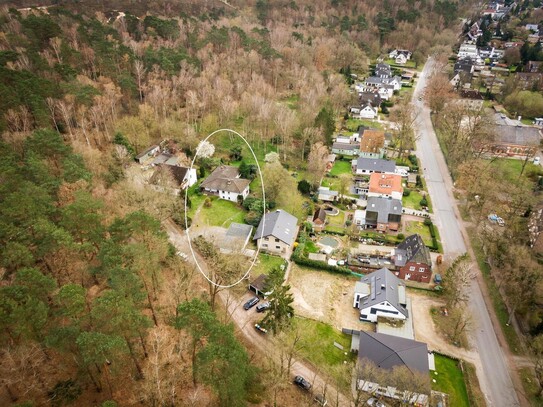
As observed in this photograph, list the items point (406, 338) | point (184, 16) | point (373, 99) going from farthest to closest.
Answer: point (184, 16), point (373, 99), point (406, 338)

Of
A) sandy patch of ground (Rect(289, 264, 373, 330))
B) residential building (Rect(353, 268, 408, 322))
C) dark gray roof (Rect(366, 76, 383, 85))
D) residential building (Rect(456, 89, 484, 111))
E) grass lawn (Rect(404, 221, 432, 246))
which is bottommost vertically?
sandy patch of ground (Rect(289, 264, 373, 330))

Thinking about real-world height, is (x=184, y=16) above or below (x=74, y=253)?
above

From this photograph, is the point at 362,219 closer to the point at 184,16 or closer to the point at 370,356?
the point at 370,356

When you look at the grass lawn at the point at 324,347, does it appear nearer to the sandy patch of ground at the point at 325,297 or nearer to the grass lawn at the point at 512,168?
the sandy patch of ground at the point at 325,297

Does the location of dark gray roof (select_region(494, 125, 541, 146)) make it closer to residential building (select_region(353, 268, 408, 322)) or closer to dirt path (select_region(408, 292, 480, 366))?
dirt path (select_region(408, 292, 480, 366))

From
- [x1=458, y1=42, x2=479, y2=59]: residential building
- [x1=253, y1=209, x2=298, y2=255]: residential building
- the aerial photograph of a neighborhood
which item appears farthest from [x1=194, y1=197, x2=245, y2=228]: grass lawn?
[x1=458, y1=42, x2=479, y2=59]: residential building

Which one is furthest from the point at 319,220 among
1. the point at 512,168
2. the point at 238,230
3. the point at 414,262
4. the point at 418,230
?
the point at 512,168

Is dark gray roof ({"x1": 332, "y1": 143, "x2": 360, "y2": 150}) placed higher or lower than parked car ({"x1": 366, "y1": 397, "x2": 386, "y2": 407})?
higher

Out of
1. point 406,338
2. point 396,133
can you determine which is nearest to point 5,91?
point 406,338
